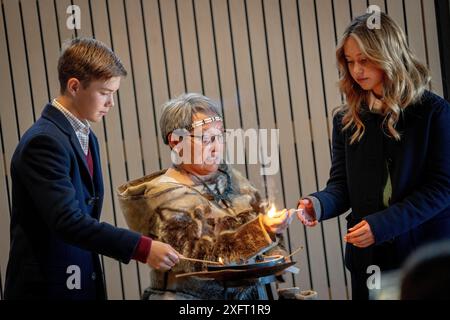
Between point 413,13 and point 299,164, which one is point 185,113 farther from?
point 413,13

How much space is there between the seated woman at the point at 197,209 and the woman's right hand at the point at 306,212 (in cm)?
17

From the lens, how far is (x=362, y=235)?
10.6 feet

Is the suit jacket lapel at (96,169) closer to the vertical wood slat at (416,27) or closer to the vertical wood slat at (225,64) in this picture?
the vertical wood slat at (225,64)

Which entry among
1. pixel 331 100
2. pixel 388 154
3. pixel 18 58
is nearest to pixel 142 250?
pixel 388 154

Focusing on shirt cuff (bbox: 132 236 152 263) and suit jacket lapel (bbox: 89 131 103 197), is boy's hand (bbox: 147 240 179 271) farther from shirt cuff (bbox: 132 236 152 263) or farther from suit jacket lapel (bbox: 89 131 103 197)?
suit jacket lapel (bbox: 89 131 103 197)

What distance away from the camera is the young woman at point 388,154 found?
10.7ft

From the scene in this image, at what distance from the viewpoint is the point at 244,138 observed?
4980 millimetres

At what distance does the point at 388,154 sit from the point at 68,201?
1.35 m

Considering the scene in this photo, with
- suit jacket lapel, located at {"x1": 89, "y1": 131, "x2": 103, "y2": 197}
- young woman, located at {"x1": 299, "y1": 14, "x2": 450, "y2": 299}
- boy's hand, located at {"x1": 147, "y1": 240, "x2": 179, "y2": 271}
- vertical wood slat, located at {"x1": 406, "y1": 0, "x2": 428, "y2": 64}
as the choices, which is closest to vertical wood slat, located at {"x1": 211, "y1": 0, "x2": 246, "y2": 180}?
vertical wood slat, located at {"x1": 406, "y1": 0, "x2": 428, "y2": 64}

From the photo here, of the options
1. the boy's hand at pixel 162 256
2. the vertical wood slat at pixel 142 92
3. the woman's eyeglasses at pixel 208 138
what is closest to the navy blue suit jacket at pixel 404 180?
the woman's eyeglasses at pixel 208 138

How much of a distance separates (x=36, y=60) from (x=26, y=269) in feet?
6.47

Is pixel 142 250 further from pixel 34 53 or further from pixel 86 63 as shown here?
pixel 34 53

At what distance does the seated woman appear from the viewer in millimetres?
3326

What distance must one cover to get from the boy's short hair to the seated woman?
0.38 metres
